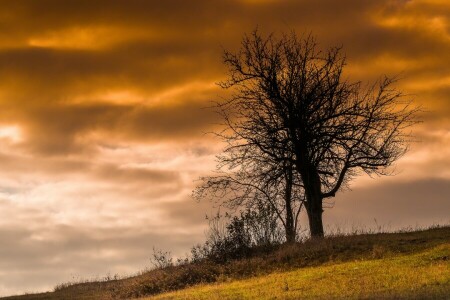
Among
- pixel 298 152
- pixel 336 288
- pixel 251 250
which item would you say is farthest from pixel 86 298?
pixel 336 288

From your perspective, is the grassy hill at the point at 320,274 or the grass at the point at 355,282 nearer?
the grass at the point at 355,282

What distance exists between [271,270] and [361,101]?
40.8 feet

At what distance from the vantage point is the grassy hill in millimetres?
19391

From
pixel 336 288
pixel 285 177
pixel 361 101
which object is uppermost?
pixel 361 101

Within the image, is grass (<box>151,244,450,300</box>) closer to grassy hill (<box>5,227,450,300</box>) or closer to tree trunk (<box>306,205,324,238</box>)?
grassy hill (<box>5,227,450,300</box>)

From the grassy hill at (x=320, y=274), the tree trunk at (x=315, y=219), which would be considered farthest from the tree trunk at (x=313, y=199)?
the grassy hill at (x=320, y=274)

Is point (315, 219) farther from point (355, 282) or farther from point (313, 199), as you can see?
point (355, 282)

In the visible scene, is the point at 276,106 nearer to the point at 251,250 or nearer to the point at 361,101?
the point at 361,101

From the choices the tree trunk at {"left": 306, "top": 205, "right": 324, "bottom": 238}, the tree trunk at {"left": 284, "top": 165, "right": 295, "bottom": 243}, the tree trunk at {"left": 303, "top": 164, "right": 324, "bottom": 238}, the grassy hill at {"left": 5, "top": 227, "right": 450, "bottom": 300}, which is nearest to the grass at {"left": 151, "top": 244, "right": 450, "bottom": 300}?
the grassy hill at {"left": 5, "top": 227, "right": 450, "bottom": 300}

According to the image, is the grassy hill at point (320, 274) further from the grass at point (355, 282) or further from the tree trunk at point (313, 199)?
the tree trunk at point (313, 199)

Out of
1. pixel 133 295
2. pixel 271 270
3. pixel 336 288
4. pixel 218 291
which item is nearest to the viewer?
pixel 336 288

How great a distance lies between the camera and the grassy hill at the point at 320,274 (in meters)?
19.4

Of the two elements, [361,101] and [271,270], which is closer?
[271,270]

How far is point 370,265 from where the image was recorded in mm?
23484
